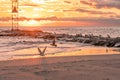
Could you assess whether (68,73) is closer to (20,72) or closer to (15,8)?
(20,72)

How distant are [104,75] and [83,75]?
936 millimetres

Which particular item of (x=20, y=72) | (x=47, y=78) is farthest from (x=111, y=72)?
(x=20, y=72)

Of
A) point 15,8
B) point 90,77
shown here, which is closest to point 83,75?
point 90,77

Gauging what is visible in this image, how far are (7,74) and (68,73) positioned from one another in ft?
9.25

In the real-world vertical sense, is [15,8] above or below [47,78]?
above

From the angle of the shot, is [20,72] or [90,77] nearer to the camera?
[90,77]

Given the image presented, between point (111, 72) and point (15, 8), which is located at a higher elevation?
point (15, 8)

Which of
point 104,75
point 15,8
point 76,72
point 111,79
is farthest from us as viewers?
point 15,8

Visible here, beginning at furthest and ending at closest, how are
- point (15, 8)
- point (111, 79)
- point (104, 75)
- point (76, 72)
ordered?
1. point (15, 8)
2. point (76, 72)
3. point (104, 75)
4. point (111, 79)

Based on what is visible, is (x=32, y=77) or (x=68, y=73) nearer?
(x=32, y=77)

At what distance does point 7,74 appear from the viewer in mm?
12500

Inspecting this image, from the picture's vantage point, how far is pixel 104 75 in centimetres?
1227

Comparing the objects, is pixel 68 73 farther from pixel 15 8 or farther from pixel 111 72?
pixel 15 8

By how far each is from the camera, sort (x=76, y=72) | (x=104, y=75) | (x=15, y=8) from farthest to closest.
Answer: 1. (x=15, y=8)
2. (x=76, y=72)
3. (x=104, y=75)
